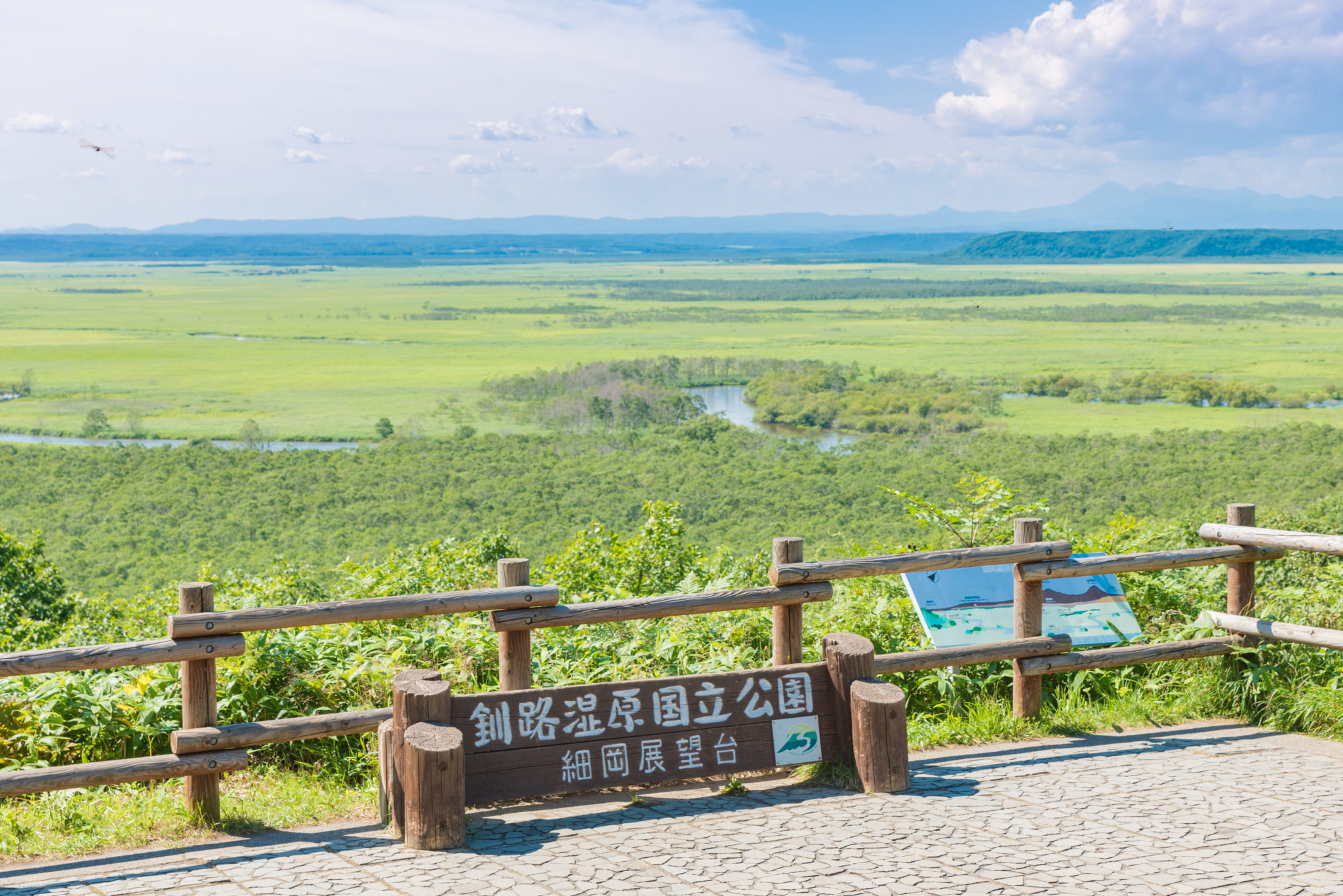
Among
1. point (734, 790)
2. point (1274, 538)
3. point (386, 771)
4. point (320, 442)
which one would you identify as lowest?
point (320, 442)

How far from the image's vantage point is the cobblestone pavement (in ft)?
12.9

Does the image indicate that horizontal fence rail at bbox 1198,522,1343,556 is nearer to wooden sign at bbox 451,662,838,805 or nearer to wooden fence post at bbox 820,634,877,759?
wooden fence post at bbox 820,634,877,759

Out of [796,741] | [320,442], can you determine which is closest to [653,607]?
[796,741]

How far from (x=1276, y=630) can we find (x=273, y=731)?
4.94 meters

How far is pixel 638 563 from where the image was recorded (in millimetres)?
11805

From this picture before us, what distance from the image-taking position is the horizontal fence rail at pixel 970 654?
5.55m

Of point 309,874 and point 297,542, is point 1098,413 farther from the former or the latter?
point 309,874

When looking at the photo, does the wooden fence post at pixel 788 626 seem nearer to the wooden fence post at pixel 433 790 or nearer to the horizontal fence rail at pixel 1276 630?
the wooden fence post at pixel 433 790

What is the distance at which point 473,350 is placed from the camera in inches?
4350

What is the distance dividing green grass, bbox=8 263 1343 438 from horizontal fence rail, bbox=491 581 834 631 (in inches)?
2376

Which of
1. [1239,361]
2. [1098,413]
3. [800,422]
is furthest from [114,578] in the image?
[1239,361]

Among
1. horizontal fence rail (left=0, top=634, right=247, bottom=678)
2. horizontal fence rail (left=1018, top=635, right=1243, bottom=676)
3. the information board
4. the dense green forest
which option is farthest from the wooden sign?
the dense green forest

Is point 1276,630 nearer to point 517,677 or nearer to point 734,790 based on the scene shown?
point 734,790

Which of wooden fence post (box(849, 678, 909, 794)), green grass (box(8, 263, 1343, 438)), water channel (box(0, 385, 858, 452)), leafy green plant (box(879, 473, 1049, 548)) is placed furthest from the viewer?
green grass (box(8, 263, 1343, 438))
